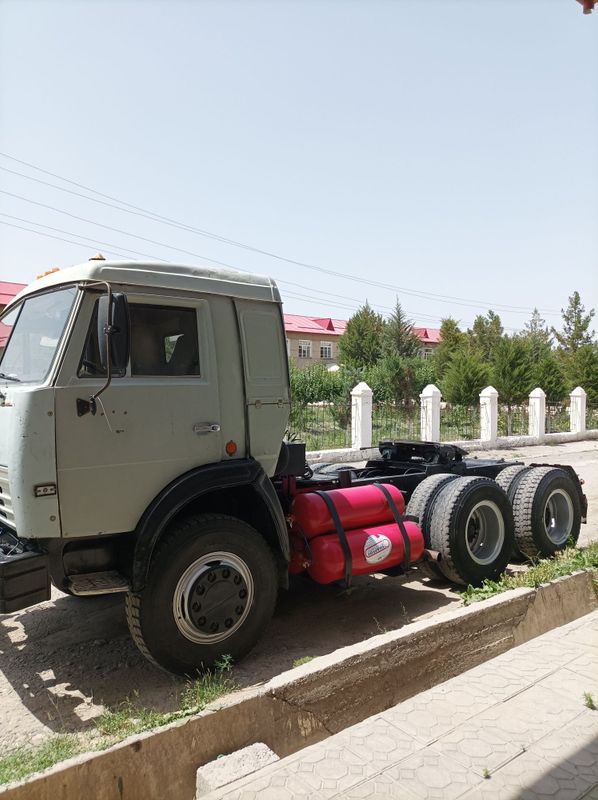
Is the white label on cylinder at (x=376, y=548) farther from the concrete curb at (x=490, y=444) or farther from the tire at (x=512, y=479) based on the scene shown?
the concrete curb at (x=490, y=444)

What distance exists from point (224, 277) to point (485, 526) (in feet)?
11.3

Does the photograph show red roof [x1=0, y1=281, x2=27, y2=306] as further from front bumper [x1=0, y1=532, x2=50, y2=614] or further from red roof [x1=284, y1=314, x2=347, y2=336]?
front bumper [x1=0, y1=532, x2=50, y2=614]

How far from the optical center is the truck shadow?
11.8 ft

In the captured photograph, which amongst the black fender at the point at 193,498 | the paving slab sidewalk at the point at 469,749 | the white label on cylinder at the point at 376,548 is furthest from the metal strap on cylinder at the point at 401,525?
the paving slab sidewalk at the point at 469,749

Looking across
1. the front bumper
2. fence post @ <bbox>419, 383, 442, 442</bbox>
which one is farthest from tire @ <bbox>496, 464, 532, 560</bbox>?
fence post @ <bbox>419, 383, 442, 442</bbox>

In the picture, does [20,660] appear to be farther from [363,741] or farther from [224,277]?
[224,277]

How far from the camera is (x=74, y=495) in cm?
347

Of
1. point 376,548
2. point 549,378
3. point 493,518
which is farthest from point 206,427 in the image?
point 549,378

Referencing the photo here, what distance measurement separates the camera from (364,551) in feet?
15.2

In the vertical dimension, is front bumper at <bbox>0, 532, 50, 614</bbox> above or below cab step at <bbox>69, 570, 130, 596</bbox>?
above

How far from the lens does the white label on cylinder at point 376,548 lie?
15.3 ft

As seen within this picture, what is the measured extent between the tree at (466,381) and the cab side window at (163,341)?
2293cm

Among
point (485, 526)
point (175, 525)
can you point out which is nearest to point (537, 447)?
point (485, 526)

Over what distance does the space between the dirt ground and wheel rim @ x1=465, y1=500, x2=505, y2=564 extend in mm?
500
